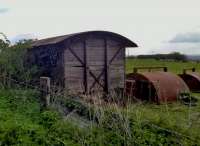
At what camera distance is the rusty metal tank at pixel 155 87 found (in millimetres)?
18569

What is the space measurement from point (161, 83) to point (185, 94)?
1.48m

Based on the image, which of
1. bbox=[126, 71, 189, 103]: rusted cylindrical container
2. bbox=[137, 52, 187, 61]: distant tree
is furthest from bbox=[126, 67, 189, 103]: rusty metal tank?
bbox=[137, 52, 187, 61]: distant tree

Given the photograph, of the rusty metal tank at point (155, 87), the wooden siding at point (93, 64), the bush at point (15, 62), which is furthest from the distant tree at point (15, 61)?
the rusty metal tank at point (155, 87)

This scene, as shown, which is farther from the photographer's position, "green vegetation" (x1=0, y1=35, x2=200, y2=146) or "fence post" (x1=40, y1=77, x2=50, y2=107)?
"fence post" (x1=40, y1=77, x2=50, y2=107)

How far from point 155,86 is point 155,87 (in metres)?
0.08

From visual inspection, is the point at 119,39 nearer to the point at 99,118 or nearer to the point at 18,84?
the point at 18,84

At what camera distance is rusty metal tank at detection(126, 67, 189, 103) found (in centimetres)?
1857

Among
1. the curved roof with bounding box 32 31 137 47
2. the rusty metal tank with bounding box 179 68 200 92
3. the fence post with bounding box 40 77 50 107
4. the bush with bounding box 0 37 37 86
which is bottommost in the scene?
the rusty metal tank with bounding box 179 68 200 92

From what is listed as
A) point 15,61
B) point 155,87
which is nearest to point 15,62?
point 15,61

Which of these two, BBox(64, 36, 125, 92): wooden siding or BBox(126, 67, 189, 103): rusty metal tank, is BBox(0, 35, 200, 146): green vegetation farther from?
BBox(126, 67, 189, 103): rusty metal tank

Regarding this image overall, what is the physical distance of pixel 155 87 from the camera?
730 inches

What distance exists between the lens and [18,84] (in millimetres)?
15594

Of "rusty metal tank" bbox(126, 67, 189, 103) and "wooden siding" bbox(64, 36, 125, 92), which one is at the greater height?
"wooden siding" bbox(64, 36, 125, 92)

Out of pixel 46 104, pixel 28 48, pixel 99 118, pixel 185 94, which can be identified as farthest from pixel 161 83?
pixel 99 118
